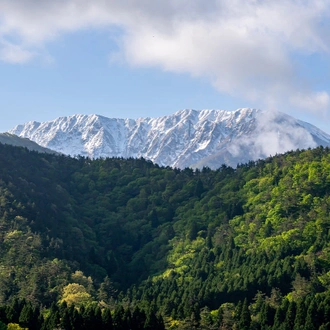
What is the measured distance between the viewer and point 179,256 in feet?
538

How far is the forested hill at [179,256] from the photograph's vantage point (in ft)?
357

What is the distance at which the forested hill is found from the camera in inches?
4289

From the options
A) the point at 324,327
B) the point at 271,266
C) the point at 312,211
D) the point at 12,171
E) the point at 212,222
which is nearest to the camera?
the point at 324,327

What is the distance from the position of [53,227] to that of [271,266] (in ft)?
194

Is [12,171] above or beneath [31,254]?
above

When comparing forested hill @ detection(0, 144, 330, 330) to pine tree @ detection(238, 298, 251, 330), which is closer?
pine tree @ detection(238, 298, 251, 330)

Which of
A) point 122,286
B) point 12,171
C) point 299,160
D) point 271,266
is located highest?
point 299,160

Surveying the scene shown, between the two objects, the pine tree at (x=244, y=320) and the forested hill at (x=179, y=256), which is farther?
the forested hill at (x=179, y=256)

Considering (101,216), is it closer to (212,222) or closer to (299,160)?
(212,222)

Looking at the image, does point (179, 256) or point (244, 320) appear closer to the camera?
point (244, 320)

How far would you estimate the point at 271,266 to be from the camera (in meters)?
136

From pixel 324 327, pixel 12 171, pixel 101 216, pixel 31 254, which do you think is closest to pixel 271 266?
pixel 324 327

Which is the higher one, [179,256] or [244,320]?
[179,256]

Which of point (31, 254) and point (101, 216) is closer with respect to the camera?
point (31, 254)
